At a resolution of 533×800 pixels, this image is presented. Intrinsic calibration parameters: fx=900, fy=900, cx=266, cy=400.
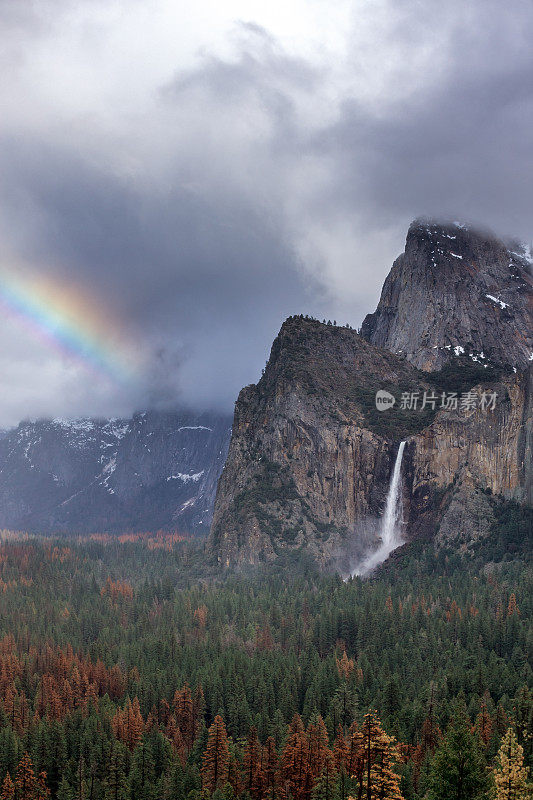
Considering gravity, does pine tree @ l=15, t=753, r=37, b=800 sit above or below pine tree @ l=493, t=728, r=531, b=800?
below

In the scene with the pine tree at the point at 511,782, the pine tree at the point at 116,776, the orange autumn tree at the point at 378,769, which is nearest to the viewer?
the pine tree at the point at 511,782

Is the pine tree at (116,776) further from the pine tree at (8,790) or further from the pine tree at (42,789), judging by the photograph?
the pine tree at (8,790)

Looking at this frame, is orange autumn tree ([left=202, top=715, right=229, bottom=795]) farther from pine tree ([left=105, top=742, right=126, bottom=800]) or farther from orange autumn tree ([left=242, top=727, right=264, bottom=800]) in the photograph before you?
pine tree ([left=105, top=742, right=126, bottom=800])

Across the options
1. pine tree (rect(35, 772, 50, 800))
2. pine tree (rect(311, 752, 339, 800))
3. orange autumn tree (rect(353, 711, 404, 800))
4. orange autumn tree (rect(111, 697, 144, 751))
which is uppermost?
orange autumn tree (rect(353, 711, 404, 800))

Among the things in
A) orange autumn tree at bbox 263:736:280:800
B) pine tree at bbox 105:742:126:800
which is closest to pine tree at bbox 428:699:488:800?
orange autumn tree at bbox 263:736:280:800

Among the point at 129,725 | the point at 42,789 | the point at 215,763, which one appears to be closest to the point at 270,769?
the point at 215,763

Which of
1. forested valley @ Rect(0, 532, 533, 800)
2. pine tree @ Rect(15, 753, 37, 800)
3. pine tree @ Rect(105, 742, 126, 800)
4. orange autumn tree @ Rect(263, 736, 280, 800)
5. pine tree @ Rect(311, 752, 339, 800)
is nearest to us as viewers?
pine tree @ Rect(311, 752, 339, 800)

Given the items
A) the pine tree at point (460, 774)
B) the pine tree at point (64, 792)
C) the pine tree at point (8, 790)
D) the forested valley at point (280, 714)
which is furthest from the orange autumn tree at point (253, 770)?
the pine tree at point (460, 774)

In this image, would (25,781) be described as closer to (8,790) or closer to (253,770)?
(8,790)

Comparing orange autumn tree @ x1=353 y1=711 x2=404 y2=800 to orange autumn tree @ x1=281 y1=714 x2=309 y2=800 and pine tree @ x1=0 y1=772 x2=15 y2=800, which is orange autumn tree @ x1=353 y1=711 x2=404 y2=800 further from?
pine tree @ x1=0 y1=772 x2=15 y2=800

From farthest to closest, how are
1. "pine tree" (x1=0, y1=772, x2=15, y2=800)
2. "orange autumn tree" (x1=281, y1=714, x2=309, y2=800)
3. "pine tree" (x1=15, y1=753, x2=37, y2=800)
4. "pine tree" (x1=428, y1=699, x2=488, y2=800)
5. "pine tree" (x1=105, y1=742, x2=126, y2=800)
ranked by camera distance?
"pine tree" (x1=15, y1=753, x2=37, y2=800), "pine tree" (x1=0, y1=772, x2=15, y2=800), "pine tree" (x1=105, y1=742, x2=126, y2=800), "orange autumn tree" (x1=281, y1=714, x2=309, y2=800), "pine tree" (x1=428, y1=699, x2=488, y2=800)

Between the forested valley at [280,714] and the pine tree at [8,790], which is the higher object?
the forested valley at [280,714]

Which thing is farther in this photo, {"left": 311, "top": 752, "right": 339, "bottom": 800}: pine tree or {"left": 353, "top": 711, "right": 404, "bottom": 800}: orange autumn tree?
{"left": 311, "top": 752, "right": 339, "bottom": 800}: pine tree

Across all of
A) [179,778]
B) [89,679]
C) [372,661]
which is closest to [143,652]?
[89,679]
